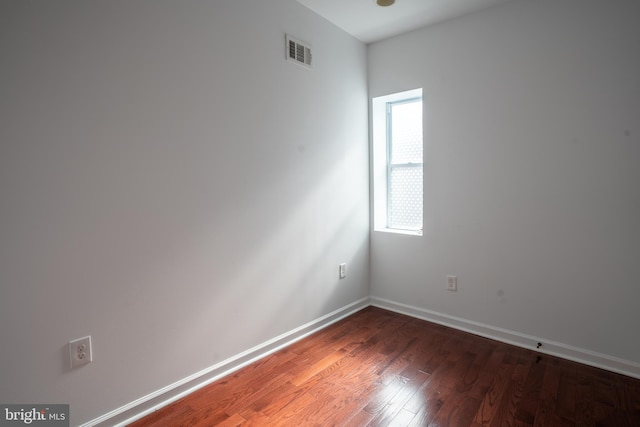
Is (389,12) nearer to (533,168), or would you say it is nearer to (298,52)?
(298,52)

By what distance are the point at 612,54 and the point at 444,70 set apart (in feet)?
3.47

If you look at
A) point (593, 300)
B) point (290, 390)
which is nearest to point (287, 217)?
point (290, 390)

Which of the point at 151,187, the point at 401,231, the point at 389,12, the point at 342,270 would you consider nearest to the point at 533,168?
the point at 401,231

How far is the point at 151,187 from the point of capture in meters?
1.84

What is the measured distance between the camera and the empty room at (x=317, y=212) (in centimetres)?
156

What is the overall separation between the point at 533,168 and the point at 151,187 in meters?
2.47

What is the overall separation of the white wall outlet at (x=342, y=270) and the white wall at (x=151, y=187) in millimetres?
304

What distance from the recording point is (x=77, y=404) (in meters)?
1.62

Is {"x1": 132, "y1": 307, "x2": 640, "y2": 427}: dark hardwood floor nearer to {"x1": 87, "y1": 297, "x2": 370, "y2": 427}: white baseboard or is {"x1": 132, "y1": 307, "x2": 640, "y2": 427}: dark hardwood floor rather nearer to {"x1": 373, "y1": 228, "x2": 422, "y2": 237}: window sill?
{"x1": 87, "y1": 297, "x2": 370, "y2": 427}: white baseboard

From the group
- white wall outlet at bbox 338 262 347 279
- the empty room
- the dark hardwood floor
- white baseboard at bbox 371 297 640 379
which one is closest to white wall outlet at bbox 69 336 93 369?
the empty room

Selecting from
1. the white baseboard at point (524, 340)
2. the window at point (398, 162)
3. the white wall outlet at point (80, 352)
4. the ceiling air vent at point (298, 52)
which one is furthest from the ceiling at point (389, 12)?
the white wall outlet at point (80, 352)

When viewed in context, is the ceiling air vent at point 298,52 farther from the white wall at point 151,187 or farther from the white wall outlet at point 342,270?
the white wall outlet at point 342,270

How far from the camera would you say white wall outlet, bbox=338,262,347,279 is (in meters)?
3.12
